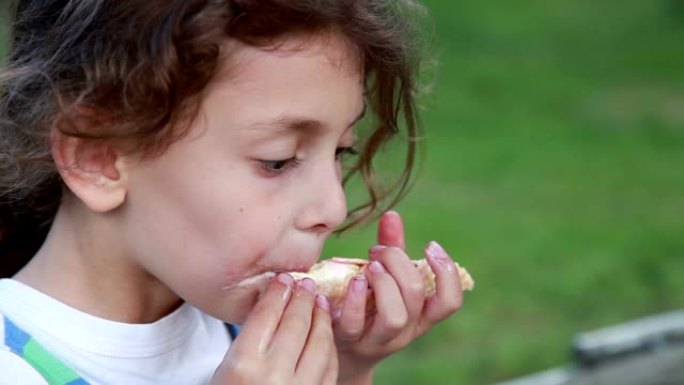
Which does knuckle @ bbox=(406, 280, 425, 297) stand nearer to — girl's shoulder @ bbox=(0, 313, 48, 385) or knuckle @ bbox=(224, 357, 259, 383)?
knuckle @ bbox=(224, 357, 259, 383)

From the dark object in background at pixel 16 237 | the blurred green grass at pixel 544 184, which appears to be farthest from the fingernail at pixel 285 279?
the blurred green grass at pixel 544 184

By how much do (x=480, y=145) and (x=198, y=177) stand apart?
6351 millimetres

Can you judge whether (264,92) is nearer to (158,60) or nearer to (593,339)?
(158,60)

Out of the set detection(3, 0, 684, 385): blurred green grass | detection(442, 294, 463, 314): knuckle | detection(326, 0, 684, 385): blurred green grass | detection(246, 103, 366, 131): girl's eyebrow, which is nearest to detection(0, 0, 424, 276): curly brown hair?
detection(246, 103, 366, 131): girl's eyebrow

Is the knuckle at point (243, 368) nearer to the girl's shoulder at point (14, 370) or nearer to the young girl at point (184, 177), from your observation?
the young girl at point (184, 177)

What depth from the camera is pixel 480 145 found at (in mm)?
8688

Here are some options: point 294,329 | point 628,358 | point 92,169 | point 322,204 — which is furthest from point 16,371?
point 628,358

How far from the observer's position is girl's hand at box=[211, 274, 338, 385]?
2410 millimetres

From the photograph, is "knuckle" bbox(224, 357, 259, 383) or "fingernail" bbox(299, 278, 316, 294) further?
"fingernail" bbox(299, 278, 316, 294)

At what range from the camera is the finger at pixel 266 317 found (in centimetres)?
245

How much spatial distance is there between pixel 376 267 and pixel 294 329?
24 cm

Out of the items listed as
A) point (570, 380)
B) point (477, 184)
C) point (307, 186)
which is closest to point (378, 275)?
point (307, 186)

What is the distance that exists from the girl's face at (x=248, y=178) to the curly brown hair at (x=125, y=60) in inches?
1.5

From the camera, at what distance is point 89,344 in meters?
2.54
